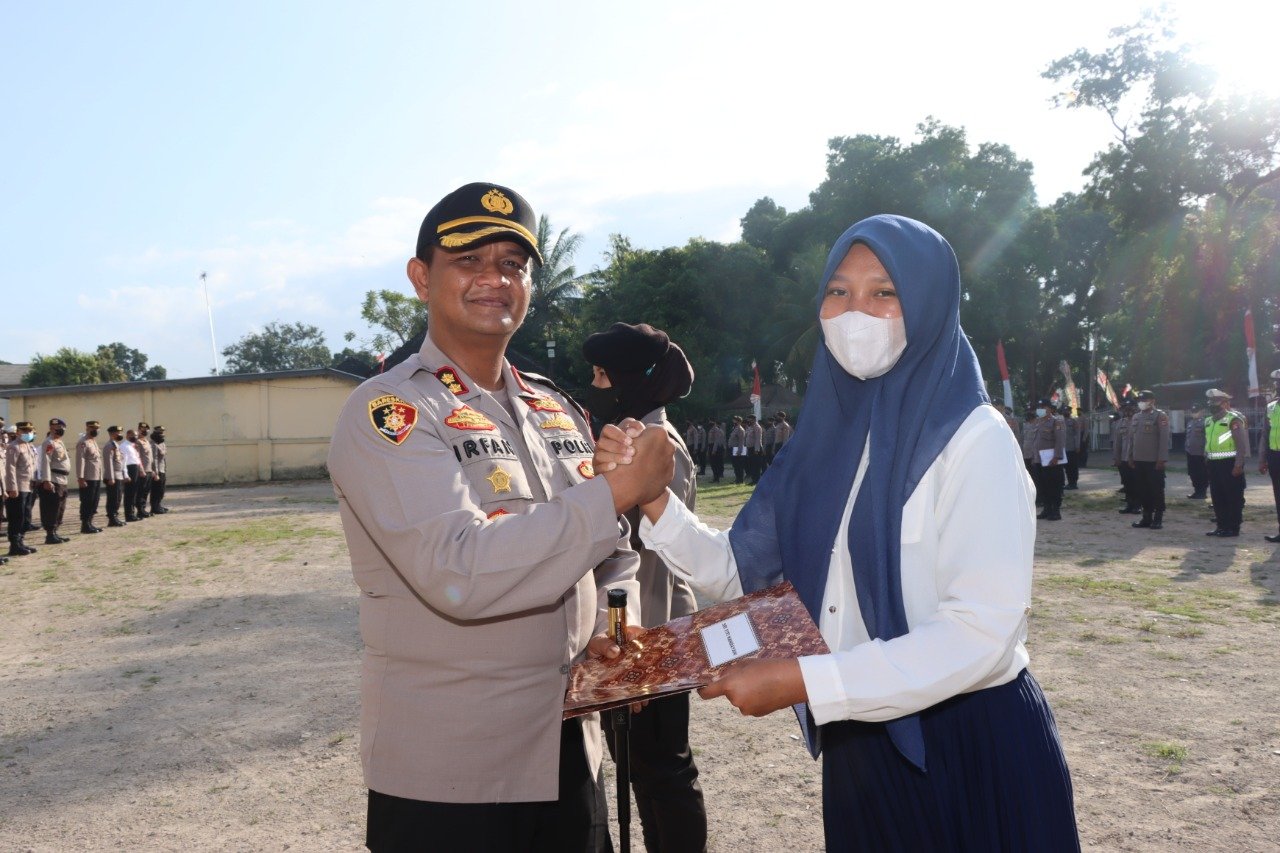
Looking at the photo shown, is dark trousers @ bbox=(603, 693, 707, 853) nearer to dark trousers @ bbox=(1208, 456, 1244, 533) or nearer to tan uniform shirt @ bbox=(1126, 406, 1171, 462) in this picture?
dark trousers @ bbox=(1208, 456, 1244, 533)

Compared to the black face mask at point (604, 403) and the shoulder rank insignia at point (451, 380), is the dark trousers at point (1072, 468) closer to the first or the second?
the black face mask at point (604, 403)

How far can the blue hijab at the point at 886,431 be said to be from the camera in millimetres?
1871

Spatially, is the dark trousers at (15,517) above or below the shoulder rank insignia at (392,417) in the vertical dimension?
below

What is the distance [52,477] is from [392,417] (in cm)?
1656

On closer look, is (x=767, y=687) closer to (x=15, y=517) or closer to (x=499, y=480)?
(x=499, y=480)

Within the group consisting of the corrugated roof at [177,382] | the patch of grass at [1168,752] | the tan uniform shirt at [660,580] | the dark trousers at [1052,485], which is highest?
the corrugated roof at [177,382]

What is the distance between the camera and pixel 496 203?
2248 millimetres

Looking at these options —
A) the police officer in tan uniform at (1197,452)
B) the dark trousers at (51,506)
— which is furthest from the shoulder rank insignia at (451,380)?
the police officer in tan uniform at (1197,452)

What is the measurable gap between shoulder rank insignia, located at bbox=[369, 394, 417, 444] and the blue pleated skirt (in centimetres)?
116

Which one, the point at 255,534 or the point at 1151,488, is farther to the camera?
the point at 255,534

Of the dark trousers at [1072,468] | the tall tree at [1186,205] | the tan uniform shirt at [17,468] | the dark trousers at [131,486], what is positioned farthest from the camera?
the tall tree at [1186,205]

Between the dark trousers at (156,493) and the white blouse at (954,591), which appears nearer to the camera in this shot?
the white blouse at (954,591)

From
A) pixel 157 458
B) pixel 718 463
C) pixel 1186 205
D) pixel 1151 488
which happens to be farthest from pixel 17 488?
pixel 1186 205

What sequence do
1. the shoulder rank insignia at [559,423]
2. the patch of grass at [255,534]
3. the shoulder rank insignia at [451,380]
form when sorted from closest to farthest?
the shoulder rank insignia at [451,380]
the shoulder rank insignia at [559,423]
the patch of grass at [255,534]
